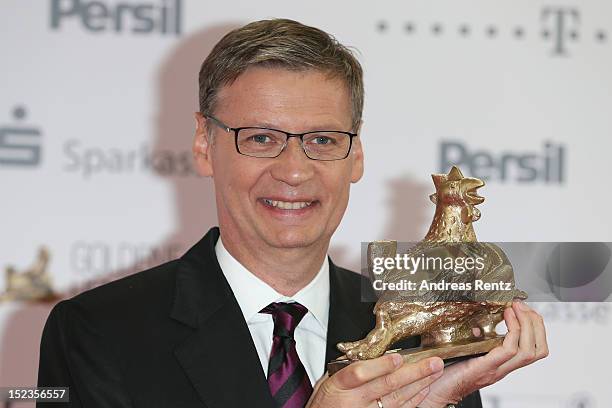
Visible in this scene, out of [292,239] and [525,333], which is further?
[292,239]

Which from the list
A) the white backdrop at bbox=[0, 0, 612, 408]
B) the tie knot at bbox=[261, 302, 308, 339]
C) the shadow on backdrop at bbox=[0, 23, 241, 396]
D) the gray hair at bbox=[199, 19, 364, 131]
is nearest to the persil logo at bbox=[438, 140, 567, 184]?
the white backdrop at bbox=[0, 0, 612, 408]

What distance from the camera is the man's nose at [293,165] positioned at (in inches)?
70.9

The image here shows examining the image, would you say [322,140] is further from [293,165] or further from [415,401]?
[415,401]

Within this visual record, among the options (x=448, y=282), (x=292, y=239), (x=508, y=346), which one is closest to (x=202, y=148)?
(x=292, y=239)

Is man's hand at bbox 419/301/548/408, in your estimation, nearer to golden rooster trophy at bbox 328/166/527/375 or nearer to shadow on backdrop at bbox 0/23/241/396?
golden rooster trophy at bbox 328/166/527/375

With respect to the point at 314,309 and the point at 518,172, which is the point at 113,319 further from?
the point at 518,172

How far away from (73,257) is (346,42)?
111cm

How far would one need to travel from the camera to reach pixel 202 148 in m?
2.02

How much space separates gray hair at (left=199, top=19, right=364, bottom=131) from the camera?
6.12ft

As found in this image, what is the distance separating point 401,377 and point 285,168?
473 millimetres

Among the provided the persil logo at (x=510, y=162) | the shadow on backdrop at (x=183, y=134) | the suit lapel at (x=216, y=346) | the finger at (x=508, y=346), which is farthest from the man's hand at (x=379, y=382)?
the persil logo at (x=510, y=162)

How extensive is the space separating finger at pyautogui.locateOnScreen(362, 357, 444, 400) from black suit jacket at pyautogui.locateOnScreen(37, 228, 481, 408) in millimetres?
284

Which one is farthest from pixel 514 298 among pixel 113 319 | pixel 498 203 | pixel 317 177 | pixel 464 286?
pixel 498 203

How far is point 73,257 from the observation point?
9.87ft
